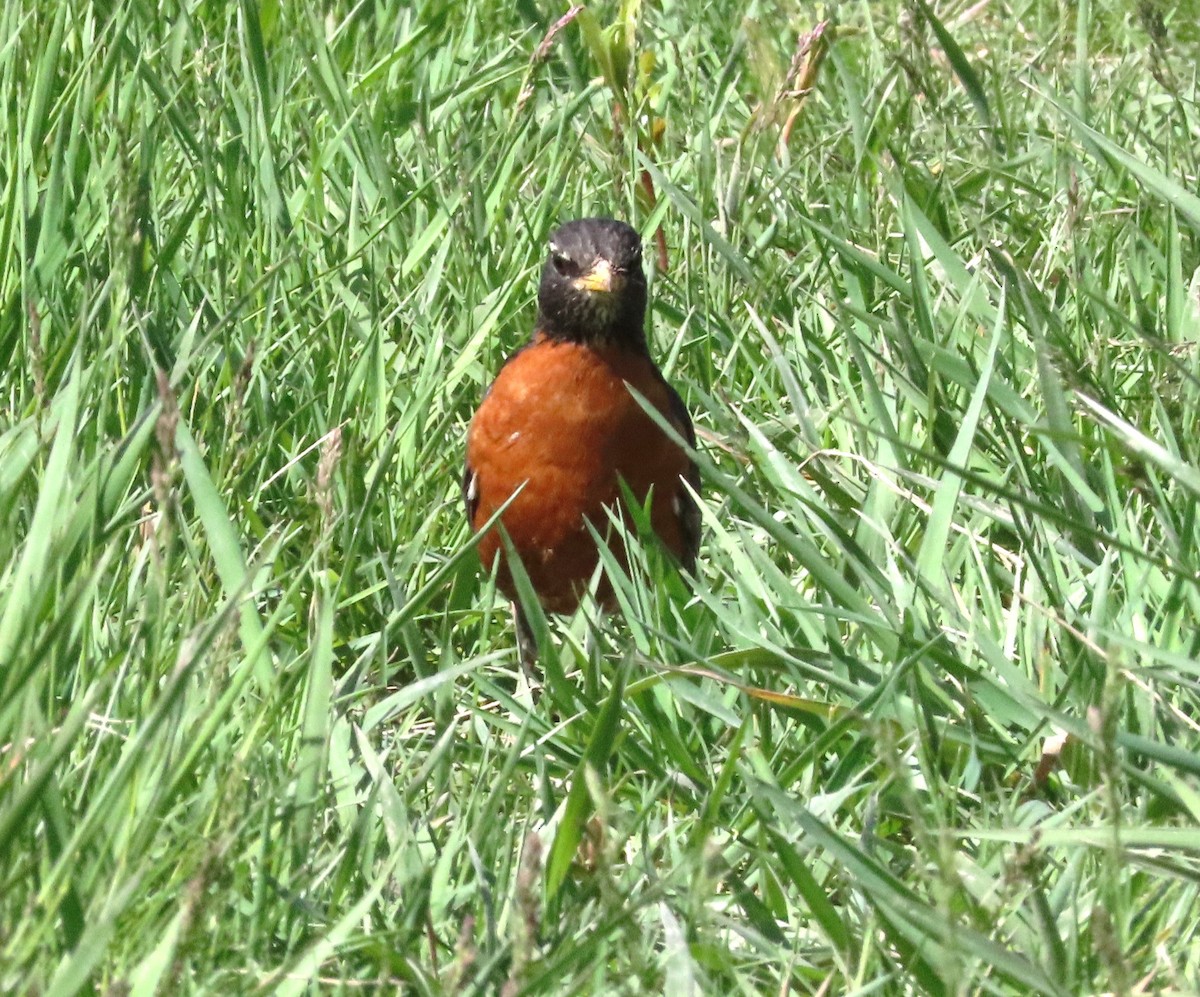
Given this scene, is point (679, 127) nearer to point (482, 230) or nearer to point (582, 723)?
point (482, 230)

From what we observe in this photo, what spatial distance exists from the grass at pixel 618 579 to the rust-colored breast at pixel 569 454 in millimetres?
140

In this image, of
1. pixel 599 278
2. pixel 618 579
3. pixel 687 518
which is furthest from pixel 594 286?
pixel 618 579

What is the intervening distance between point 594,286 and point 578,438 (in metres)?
0.35

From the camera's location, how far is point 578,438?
14.4ft

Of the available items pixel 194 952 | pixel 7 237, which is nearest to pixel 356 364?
pixel 7 237

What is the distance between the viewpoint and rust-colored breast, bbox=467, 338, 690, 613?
437cm

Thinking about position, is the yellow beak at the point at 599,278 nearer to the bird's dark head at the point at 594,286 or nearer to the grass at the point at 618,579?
the bird's dark head at the point at 594,286

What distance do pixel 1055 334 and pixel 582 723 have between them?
1493 mm

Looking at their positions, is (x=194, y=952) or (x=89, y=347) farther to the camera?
(x=89, y=347)

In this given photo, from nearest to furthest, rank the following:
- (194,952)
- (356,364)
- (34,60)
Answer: (194,952) < (356,364) < (34,60)

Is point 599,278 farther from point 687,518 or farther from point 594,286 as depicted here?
point 687,518

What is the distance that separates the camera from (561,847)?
98.7 inches

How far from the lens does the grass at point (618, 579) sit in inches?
87.2

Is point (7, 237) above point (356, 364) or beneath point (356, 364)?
above
